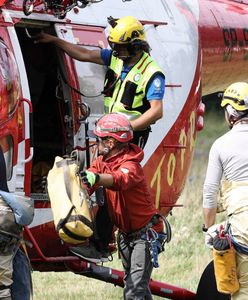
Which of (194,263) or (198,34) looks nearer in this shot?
(198,34)

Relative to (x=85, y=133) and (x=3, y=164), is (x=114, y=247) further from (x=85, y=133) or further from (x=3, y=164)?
(x=3, y=164)

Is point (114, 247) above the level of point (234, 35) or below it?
below

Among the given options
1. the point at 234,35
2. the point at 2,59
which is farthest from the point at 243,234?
the point at 234,35

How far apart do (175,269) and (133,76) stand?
4740 millimetres

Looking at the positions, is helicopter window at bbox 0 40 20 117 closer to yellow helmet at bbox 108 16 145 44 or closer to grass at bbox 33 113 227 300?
yellow helmet at bbox 108 16 145 44

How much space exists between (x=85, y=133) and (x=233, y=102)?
1.31 metres

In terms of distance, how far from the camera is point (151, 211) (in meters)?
7.77

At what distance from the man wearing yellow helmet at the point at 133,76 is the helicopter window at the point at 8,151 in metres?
0.95

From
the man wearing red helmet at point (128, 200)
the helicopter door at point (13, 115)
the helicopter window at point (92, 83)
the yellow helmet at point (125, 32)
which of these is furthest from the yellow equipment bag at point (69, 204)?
the helicopter window at point (92, 83)

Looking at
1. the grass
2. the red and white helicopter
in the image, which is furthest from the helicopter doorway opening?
the grass

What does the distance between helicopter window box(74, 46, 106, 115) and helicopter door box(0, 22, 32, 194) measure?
2.73 ft

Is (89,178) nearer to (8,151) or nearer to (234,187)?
(8,151)

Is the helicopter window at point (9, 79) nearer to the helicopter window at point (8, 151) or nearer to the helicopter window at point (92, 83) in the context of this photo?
the helicopter window at point (8, 151)

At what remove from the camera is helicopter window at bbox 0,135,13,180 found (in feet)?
24.6
